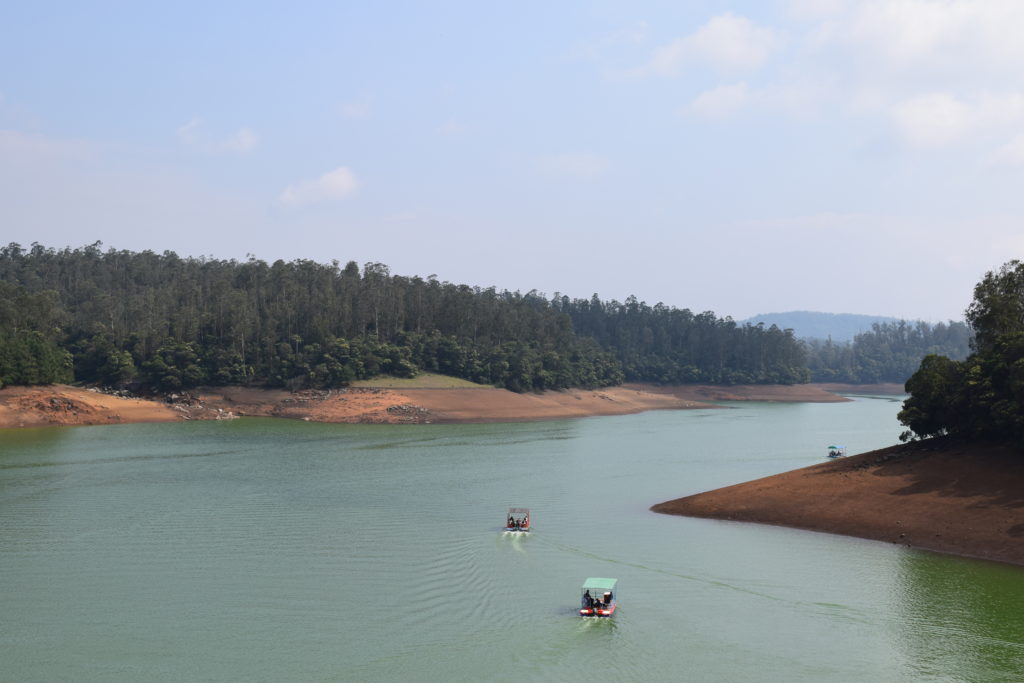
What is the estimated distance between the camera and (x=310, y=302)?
160375 mm

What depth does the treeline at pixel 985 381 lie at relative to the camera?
52750 mm

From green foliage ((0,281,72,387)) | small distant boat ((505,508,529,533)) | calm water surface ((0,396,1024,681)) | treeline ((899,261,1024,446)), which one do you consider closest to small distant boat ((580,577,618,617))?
calm water surface ((0,396,1024,681))

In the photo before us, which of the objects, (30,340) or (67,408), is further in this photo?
(30,340)

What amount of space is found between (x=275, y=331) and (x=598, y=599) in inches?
4950

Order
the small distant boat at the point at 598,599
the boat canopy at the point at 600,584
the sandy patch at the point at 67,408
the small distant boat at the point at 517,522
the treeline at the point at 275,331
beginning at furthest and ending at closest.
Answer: the treeline at the point at 275,331, the sandy patch at the point at 67,408, the small distant boat at the point at 517,522, the boat canopy at the point at 600,584, the small distant boat at the point at 598,599

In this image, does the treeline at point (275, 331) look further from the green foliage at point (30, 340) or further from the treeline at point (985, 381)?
the treeline at point (985, 381)

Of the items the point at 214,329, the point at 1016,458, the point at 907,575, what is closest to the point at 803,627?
Result: the point at 907,575

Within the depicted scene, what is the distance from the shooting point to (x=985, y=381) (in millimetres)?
55125

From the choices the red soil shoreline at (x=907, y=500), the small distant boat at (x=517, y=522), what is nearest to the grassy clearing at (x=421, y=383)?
the red soil shoreline at (x=907, y=500)

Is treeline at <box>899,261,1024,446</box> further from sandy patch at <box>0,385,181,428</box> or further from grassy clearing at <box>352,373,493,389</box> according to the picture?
sandy patch at <box>0,385,181,428</box>

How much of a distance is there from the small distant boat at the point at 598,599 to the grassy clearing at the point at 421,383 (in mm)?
103293

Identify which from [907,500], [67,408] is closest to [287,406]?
[67,408]

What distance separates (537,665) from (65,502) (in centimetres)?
4133

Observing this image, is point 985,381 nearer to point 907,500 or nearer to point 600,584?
point 907,500
